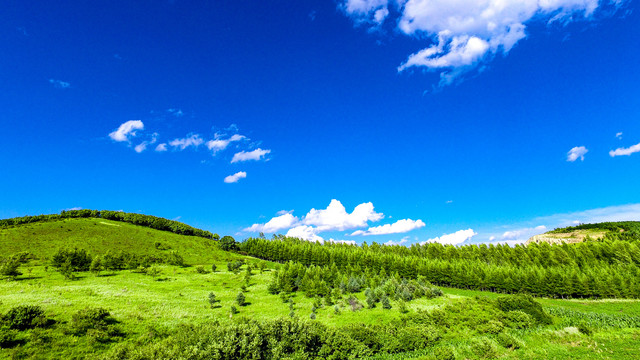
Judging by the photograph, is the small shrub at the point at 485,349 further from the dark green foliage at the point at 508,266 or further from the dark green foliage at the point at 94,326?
the dark green foliage at the point at 94,326

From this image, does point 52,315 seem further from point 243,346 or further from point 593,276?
point 593,276

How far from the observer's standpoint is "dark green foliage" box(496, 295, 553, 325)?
4794cm

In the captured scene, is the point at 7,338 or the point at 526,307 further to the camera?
the point at 526,307

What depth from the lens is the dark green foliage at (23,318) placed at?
30531mm

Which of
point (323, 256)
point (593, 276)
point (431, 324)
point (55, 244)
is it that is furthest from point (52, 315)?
point (593, 276)

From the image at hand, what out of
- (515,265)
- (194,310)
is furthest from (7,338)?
(515,265)

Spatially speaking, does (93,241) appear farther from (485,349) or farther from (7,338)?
(485,349)

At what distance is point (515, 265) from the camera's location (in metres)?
112

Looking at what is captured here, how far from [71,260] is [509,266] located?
156822 mm

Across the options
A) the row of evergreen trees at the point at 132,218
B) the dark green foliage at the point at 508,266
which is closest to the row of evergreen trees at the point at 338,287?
the dark green foliage at the point at 508,266

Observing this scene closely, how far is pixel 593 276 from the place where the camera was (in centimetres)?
8362

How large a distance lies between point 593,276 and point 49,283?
15210 cm

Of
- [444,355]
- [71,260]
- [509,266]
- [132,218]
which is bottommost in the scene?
[444,355]

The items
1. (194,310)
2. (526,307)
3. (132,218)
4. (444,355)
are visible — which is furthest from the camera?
(132,218)
